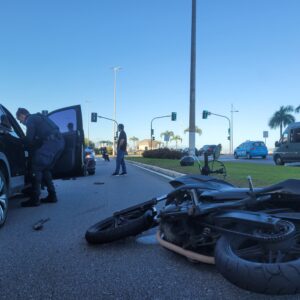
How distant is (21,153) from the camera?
20.0 feet

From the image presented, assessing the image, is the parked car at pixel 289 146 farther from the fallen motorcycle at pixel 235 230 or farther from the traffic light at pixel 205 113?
the traffic light at pixel 205 113

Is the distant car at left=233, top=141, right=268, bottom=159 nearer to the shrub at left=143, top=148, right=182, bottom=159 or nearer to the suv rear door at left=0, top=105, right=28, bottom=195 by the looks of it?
the shrub at left=143, top=148, right=182, bottom=159

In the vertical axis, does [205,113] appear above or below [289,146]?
above

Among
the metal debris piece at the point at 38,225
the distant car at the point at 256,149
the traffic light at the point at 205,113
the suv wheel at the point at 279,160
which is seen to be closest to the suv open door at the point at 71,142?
the metal debris piece at the point at 38,225

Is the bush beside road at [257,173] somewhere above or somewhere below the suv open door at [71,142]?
below

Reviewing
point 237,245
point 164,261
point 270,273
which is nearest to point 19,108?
point 164,261

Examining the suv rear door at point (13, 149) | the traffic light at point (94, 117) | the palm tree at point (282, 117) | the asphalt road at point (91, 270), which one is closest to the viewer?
the asphalt road at point (91, 270)

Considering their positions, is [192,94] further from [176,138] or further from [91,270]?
[176,138]

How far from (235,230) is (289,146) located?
19.0m

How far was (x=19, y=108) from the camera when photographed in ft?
22.4

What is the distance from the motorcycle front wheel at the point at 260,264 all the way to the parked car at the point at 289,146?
1859cm

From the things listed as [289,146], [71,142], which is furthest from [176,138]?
[71,142]

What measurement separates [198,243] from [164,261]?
464 millimetres

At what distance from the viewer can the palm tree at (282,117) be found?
71688mm
